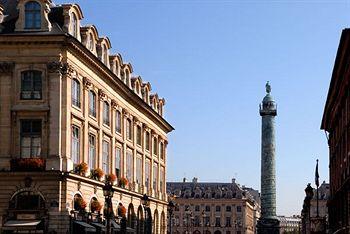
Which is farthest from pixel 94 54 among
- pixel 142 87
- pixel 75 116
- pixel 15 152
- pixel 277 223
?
pixel 277 223

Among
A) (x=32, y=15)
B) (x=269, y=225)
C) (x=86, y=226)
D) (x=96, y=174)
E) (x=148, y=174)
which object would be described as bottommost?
(x=269, y=225)

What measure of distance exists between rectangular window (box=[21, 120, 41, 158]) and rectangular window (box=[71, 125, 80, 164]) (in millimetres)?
3161

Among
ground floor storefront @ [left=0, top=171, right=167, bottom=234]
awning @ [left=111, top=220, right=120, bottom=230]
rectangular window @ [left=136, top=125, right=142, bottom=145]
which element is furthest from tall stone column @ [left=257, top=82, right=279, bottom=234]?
ground floor storefront @ [left=0, top=171, right=167, bottom=234]

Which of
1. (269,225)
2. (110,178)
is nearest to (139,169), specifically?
(110,178)

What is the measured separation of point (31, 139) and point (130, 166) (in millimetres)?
25389

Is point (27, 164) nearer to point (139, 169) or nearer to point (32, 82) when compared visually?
point (32, 82)

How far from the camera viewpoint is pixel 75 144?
60.4 metres

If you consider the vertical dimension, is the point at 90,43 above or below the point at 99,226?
above

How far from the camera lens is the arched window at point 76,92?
197 ft

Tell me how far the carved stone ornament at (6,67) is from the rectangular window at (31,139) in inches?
152

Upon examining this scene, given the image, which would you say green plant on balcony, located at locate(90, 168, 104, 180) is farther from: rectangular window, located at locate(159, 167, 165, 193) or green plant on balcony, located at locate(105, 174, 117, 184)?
rectangular window, located at locate(159, 167, 165, 193)

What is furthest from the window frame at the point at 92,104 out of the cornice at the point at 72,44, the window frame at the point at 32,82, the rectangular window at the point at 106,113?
the window frame at the point at 32,82

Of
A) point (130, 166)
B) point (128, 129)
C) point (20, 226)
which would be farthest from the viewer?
point (130, 166)

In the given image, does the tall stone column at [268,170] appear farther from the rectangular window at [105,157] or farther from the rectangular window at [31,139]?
the rectangular window at [31,139]
